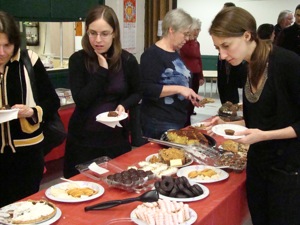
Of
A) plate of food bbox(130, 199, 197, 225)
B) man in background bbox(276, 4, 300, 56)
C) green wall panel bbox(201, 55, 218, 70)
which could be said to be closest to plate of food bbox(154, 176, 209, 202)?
plate of food bbox(130, 199, 197, 225)

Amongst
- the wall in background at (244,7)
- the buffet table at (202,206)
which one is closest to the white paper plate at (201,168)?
the buffet table at (202,206)

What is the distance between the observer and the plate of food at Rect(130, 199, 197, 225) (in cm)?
136

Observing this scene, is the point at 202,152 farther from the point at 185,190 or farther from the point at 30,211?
the point at 30,211

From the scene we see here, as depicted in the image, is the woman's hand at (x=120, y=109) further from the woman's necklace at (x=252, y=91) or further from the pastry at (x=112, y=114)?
the woman's necklace at (x=252, y=91)

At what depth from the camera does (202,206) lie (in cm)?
154

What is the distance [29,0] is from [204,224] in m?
3.09

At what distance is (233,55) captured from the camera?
1632 millimetres

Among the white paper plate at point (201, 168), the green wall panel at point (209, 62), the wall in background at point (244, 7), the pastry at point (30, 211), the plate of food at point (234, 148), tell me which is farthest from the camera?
the green wall panel at point (209, 62)

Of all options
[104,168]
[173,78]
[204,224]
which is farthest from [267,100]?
[173,78]

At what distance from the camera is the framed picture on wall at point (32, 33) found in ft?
15.3

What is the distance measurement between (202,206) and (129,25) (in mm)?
3692

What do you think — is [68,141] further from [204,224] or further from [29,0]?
[29,0]

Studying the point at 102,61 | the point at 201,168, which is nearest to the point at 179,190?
the point at 201,168

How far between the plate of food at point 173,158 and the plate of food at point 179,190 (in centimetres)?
27
